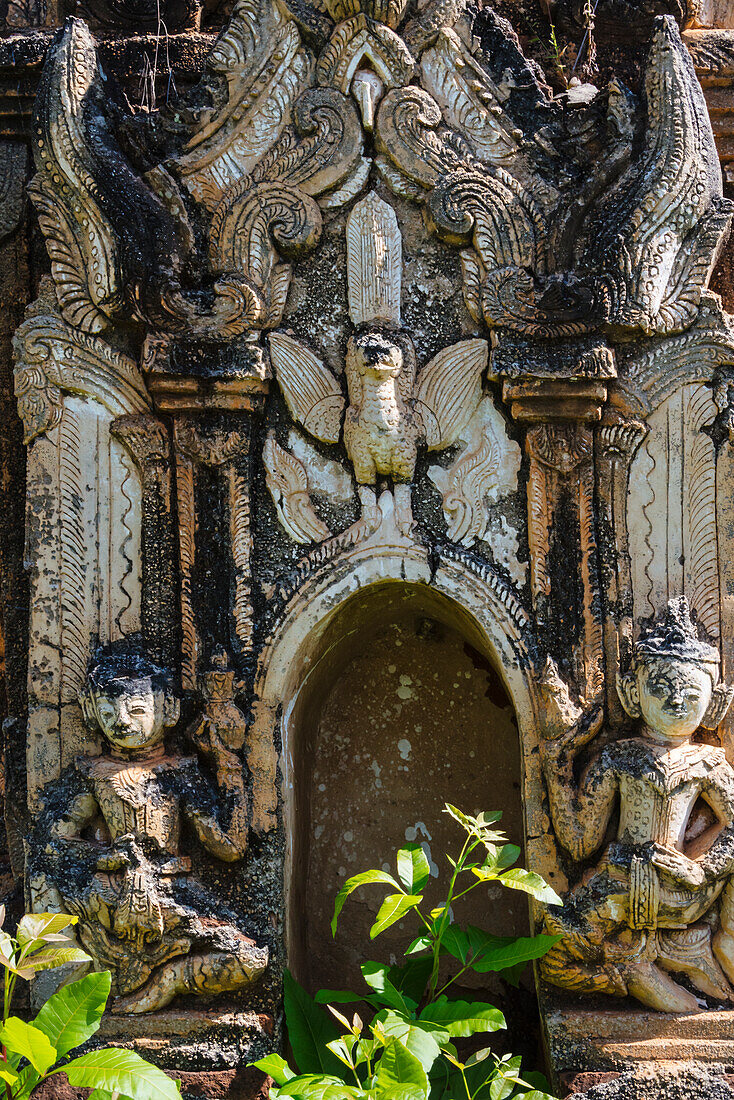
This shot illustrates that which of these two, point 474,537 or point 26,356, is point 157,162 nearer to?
point 26,356

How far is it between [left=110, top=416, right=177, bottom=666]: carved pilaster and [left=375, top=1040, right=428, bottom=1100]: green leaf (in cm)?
167

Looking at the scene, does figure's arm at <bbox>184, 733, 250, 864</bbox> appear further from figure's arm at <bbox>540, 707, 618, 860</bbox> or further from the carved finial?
the carved finial

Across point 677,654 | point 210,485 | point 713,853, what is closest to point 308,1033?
point 713,853

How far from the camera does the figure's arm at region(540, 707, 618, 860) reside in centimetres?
376

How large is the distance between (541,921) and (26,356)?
9.34 ft

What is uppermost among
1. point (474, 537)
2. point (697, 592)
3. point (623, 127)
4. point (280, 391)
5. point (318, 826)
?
point (623, 127)

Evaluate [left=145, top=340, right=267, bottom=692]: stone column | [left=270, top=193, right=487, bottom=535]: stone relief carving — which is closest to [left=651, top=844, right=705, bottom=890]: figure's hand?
[left=270, top=193, right=487, bottom=535]: stone relief carving

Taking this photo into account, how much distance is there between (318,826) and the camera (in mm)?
4660

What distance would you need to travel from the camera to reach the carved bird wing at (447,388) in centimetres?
400

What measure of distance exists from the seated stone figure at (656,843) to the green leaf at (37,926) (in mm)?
1687

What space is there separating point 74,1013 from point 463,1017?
120cm

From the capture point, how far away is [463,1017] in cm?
334

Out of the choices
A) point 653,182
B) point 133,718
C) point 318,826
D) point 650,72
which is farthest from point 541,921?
point 650,72

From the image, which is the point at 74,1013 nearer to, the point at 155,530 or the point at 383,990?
the point at 383,990
